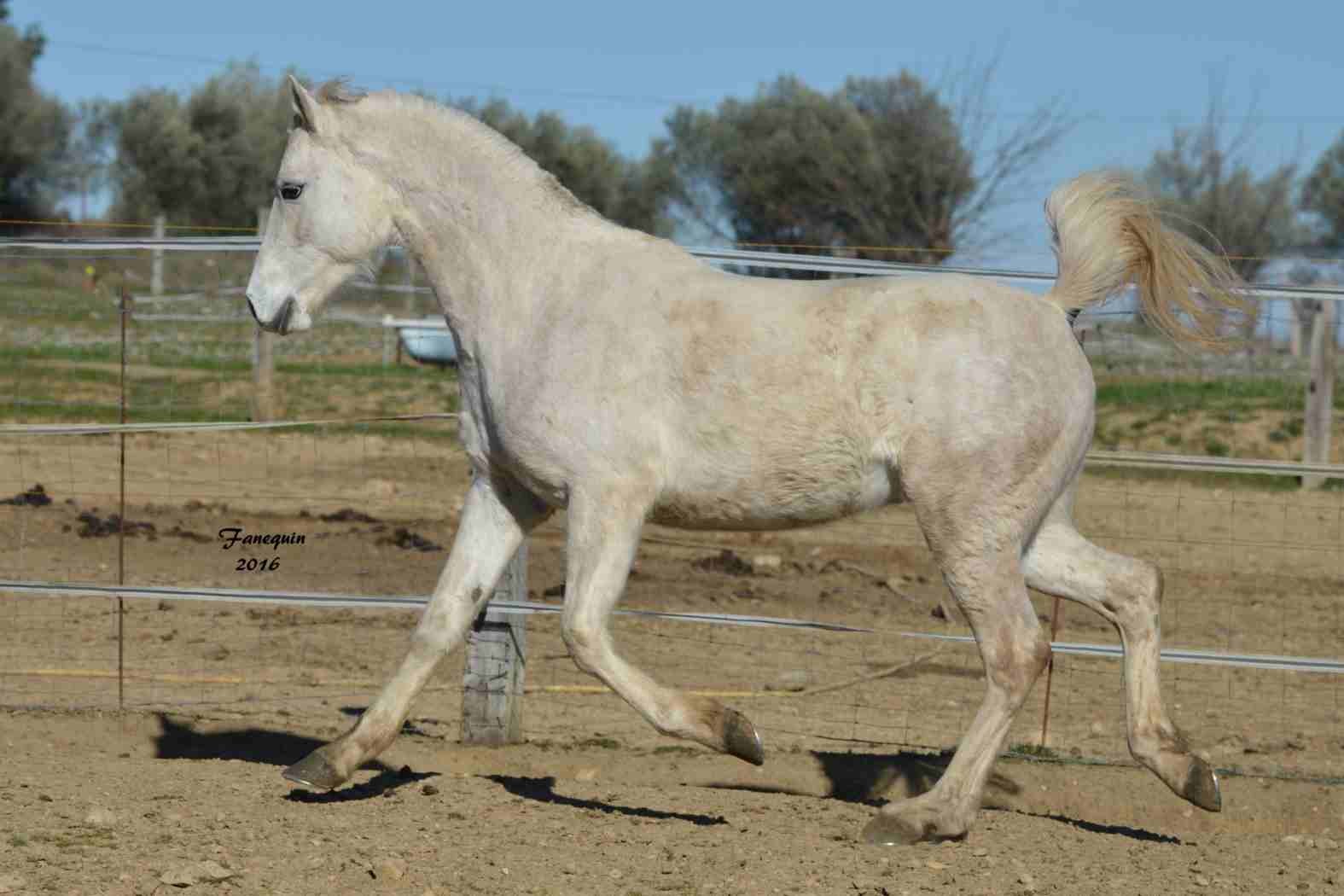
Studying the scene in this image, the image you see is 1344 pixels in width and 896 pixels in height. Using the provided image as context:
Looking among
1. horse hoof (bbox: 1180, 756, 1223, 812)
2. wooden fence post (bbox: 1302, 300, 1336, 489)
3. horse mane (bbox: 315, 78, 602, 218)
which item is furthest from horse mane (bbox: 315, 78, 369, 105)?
wooden fence post (bbox: 1302, 300, 1336, 489)

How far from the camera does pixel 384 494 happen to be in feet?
38.3

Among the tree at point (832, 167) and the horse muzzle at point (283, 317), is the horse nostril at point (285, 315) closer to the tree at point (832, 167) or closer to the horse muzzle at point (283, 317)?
the horse muzzle at point (283, 317)

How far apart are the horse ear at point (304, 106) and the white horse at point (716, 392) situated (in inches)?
0.9

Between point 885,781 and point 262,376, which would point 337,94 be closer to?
point 885,781

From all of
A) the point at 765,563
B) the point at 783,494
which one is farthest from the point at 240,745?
the point at 765,563

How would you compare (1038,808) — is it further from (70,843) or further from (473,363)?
(70,843)

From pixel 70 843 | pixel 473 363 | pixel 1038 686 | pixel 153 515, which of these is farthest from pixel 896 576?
pixel 70 843

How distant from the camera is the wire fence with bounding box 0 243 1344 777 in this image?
6613mm

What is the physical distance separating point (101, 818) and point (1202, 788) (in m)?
3.07

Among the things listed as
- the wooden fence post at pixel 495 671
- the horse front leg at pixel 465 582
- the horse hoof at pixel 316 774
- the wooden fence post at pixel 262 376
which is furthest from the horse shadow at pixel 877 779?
the wooden fence post at pixel 262 376

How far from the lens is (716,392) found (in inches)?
174

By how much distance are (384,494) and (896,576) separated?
13.2 ft

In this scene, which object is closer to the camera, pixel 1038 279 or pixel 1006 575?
pixel 1006 575

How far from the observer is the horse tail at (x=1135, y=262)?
4.70 meters
